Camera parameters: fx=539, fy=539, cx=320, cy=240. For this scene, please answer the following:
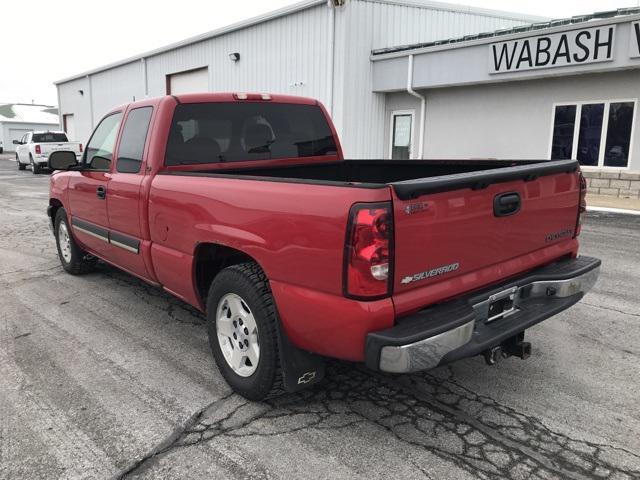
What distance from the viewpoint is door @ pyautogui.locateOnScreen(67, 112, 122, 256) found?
4.82 meters

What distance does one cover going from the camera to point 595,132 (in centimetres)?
1226

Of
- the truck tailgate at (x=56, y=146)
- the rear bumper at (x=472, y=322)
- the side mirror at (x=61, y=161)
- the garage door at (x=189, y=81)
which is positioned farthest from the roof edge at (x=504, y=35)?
the truck tailgate at (x=56, y=146)

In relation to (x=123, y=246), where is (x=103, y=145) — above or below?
above

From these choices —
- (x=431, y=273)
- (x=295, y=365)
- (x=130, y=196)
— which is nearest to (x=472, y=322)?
(x=431, y=273)

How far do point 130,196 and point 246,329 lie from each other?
67.3 inches

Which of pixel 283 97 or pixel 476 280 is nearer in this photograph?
pixel 476 280

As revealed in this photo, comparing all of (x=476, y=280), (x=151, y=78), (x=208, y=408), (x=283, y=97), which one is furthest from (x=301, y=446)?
(x=151, y=78)

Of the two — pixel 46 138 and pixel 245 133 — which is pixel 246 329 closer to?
pixel 245 133

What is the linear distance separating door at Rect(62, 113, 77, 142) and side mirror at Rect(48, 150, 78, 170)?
33.7m

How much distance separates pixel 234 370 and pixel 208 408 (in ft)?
0.90

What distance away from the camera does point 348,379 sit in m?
3.53

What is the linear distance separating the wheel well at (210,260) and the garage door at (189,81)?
19.4 meters

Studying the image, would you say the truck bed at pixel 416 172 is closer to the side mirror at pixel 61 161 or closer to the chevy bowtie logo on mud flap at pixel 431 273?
the chevy bowtie logo on mud flap at pixel 431 273

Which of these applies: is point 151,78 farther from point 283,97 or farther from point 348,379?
point 348,379
